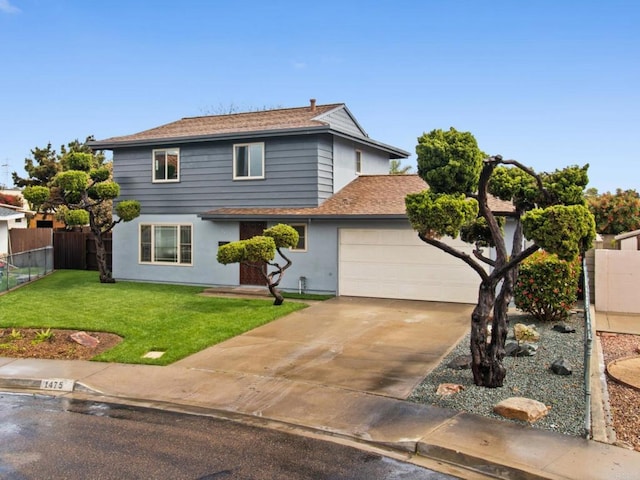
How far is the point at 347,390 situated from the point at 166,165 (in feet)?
47.5

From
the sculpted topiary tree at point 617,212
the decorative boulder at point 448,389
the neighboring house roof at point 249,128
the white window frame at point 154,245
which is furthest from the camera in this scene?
the sculpted topiary tree at point 617,212

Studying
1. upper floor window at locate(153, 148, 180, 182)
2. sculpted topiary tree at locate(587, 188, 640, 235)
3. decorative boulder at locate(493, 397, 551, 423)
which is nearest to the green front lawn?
upper floor window at locate(153, 148, 180, 182)

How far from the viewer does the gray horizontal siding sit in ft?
62.1

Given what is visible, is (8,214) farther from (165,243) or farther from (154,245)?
(165,243)

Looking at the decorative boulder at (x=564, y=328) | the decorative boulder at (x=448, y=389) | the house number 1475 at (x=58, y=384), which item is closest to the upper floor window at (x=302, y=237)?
the decorative boulder at (x=564, y=328)

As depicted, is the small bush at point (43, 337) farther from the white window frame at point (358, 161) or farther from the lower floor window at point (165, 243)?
the white window frame at point (358, 161)

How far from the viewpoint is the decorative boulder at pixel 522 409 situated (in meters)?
7.50

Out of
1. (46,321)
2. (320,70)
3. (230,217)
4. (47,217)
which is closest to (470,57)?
(230,217)

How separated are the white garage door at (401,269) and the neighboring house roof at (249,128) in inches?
146

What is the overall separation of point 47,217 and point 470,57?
29302mm

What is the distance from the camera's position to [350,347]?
1173cm

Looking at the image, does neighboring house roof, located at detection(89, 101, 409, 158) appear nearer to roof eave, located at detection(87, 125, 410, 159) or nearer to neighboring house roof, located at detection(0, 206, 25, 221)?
roof eave, located at detection(87, 125, 410, 159)

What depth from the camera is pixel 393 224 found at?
17.5m

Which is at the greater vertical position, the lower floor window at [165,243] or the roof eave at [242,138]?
the roof eave at [242,138]
